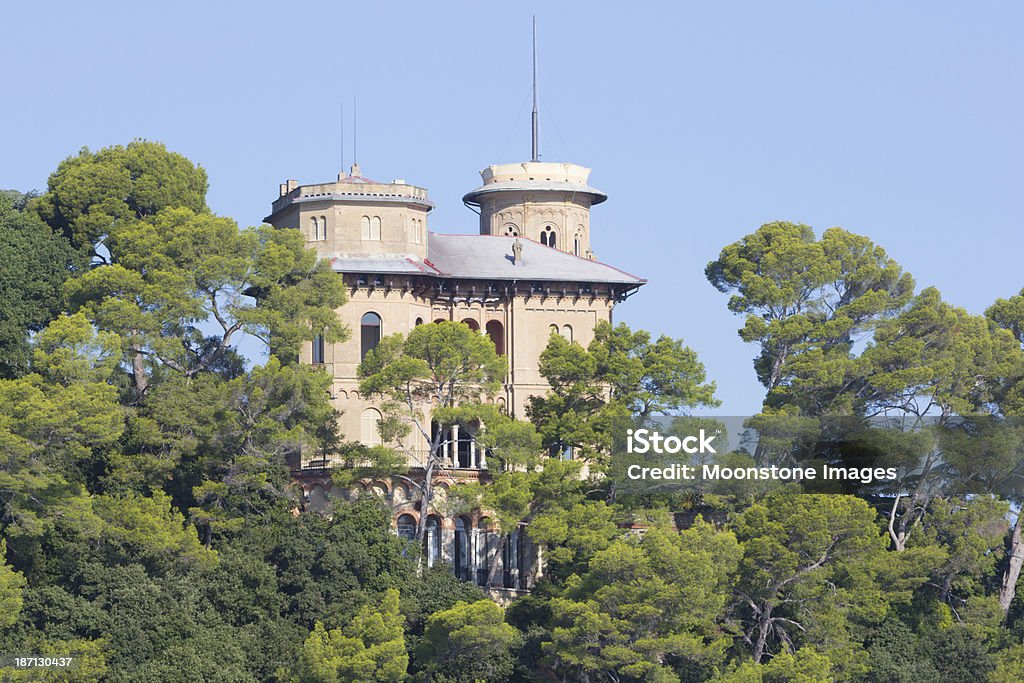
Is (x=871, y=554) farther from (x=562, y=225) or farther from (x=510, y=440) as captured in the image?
(x=562, y=225)

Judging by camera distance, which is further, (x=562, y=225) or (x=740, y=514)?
(x=562, y=225)

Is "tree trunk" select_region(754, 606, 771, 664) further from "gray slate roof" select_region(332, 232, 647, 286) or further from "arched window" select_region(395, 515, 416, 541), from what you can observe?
"gray slate roof" select_region(332, 232, 647, 286)

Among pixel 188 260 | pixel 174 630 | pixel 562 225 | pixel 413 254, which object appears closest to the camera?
pixel 174 630

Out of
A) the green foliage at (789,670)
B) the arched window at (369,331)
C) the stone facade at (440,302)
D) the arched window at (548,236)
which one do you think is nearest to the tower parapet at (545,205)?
the arched window at (548,236)

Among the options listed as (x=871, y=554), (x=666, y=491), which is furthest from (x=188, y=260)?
(x=871, y=554)

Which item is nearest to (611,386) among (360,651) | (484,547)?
(484,547)

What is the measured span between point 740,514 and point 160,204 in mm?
20221

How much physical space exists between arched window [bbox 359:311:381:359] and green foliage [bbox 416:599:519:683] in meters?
11.6

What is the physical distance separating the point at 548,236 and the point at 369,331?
13627 millimetres

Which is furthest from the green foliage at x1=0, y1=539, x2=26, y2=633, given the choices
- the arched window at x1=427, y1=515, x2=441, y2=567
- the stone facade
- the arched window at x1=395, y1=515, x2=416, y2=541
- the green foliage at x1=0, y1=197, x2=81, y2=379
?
the arched window at x1=427, y1=515, x2=441, y2=567

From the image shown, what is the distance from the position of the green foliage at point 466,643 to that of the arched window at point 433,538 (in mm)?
6695

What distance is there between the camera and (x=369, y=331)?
102812 mm

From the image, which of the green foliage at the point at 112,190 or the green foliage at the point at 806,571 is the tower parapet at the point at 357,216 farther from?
the green foliage at the point at 806,571

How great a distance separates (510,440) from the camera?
97.8 meters
